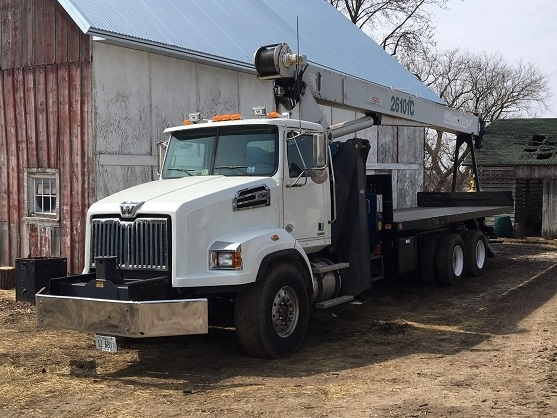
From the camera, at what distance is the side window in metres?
8.35

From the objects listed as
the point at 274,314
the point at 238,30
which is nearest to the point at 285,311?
the point at 274,314

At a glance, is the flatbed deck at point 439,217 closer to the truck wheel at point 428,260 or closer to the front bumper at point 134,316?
the truck wheel at point 428,260

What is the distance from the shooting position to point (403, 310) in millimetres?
10781

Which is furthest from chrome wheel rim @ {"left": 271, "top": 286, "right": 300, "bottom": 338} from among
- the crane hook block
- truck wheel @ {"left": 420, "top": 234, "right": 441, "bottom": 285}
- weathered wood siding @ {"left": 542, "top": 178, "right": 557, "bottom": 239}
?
weathered wood siding @ {"left": 542, "top": 178, "right": 557, "bottom": 239}

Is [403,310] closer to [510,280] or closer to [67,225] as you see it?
[510,280]

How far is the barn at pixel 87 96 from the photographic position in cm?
1229

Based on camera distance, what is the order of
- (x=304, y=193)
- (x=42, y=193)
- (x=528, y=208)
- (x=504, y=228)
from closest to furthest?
(x=304, y=193) → (x=42, y=193) → (x=504, y=228) → (x=528, y=208)

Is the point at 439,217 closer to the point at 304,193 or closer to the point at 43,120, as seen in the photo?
the point at 304,193

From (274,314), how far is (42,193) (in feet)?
24.1

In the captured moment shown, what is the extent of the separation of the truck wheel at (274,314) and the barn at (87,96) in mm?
5604

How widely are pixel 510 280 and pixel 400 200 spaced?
34.4 feet

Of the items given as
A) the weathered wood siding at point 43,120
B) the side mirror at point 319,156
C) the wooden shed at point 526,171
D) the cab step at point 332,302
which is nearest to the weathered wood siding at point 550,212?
the wooden shed at point 526,171

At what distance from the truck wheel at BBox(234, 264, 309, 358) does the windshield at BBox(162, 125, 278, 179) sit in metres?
1.28

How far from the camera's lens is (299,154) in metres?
8.49
